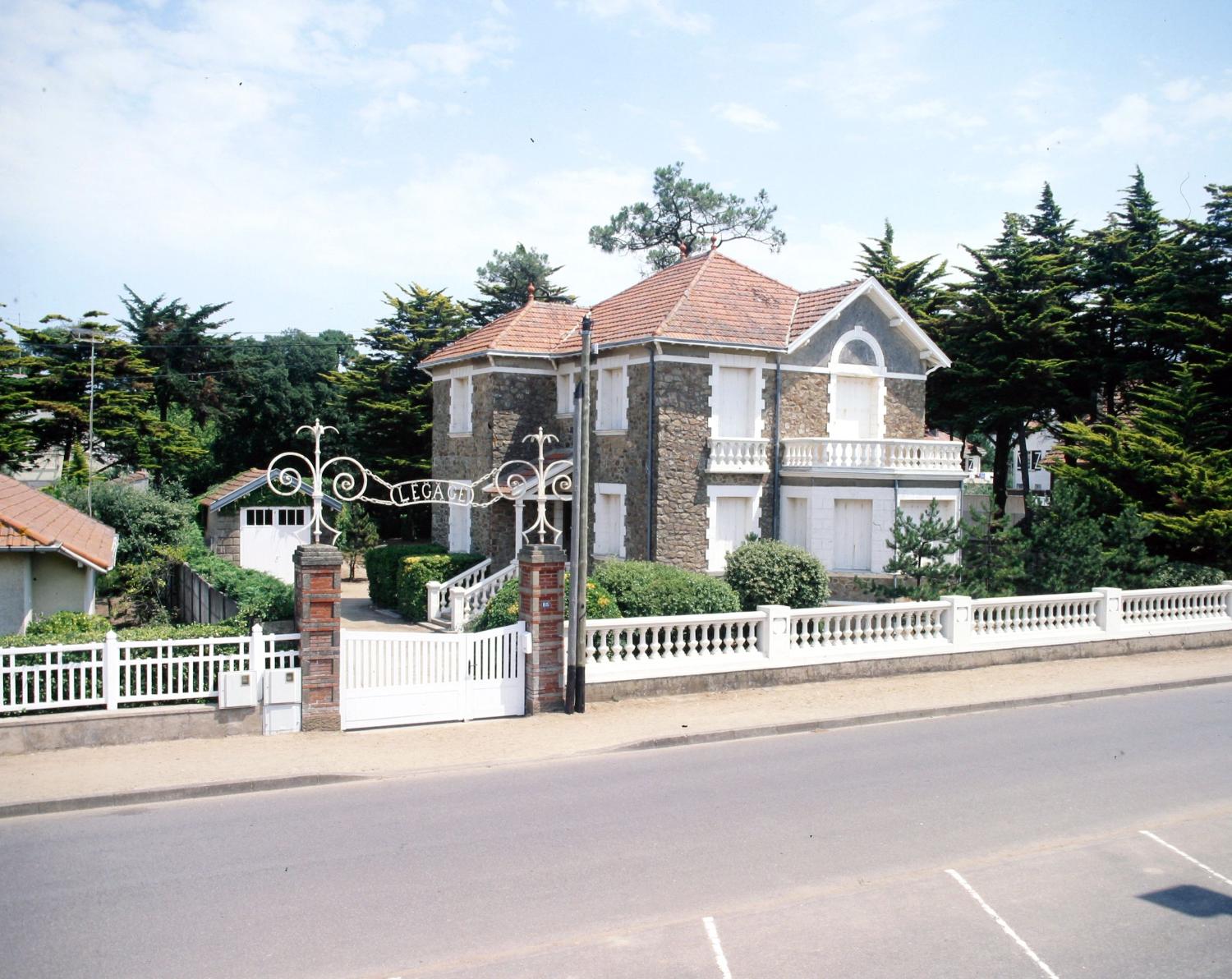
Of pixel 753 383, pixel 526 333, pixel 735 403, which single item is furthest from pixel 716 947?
pixel 526 333

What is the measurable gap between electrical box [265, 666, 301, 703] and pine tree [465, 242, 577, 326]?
3332 cm

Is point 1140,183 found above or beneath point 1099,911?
above

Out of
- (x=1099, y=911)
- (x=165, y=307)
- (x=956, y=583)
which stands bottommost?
(x=1099, y=911)

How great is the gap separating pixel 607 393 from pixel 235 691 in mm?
14059

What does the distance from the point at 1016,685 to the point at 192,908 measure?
1325 centimetres

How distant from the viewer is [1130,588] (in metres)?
22.5

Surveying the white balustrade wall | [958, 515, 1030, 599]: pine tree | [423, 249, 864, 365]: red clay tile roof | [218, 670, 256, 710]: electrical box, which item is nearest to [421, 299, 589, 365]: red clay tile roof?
[423, 249, 864, 365]: red clay tile roof

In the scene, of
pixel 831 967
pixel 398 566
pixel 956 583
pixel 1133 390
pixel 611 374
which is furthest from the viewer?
pixel 1133 390

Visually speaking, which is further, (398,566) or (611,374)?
(398,566)

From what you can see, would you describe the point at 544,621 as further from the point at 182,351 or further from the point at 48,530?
the point at 182,351

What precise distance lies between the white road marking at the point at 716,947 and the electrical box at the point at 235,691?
7.20m

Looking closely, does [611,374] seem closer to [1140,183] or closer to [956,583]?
[956,583]

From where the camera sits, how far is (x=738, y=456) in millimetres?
23859

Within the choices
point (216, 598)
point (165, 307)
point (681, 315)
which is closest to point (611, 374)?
point (681, 315)
